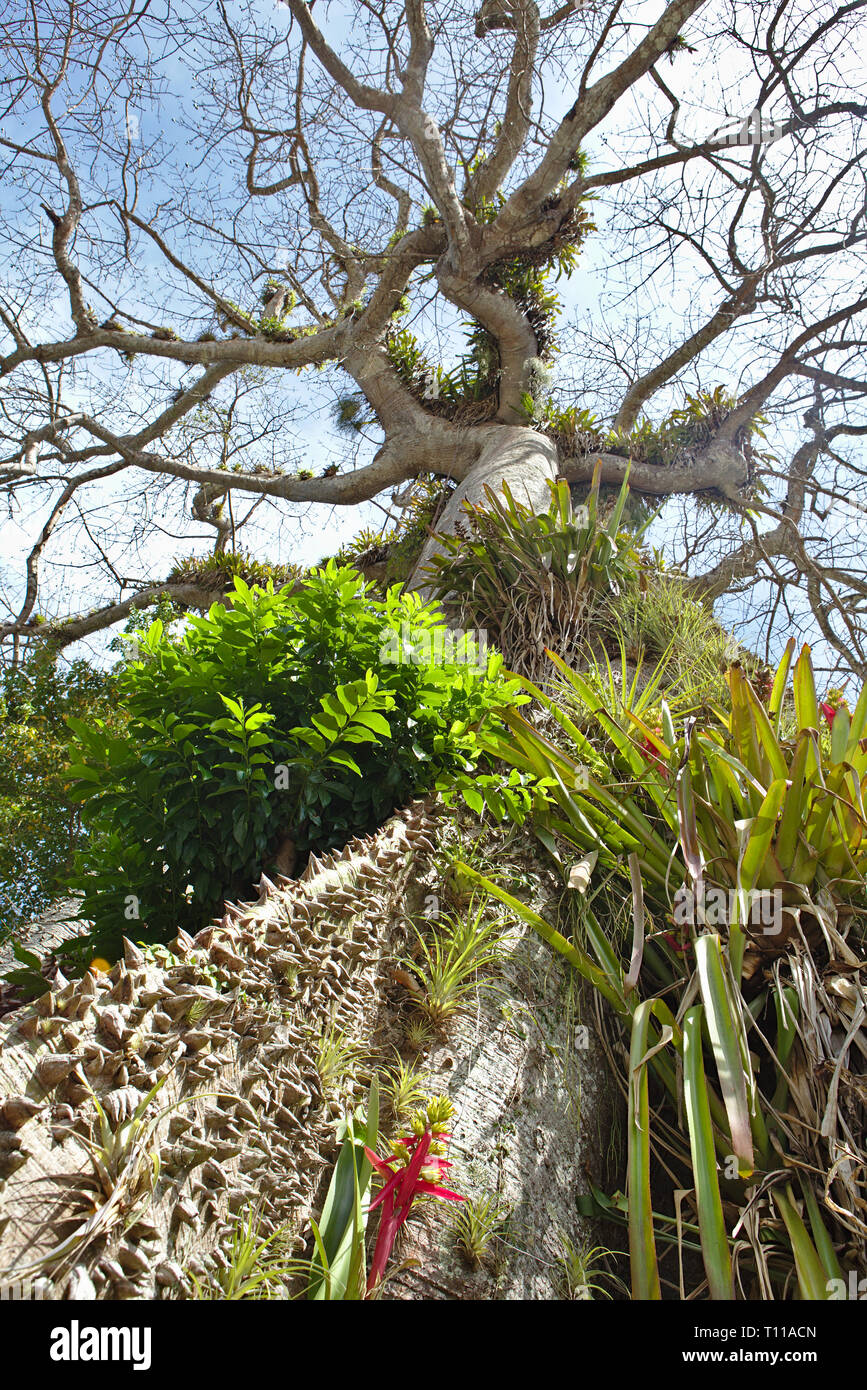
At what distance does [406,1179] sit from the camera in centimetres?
151

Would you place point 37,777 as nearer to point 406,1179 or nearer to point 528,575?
point 528,575

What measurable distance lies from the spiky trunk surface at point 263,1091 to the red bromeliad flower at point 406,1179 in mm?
114

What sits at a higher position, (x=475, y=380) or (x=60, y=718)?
(x=475, y=380)

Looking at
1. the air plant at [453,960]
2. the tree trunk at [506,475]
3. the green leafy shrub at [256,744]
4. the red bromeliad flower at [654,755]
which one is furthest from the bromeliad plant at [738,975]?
the tree trunk at [506,475]

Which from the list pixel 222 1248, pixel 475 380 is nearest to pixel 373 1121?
pixel 222 1248

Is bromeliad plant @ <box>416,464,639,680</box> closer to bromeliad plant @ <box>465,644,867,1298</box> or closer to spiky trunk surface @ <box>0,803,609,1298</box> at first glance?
bromeliad plant @ <box>465,644,867,1298</box>

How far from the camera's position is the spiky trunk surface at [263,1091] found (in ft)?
3.62

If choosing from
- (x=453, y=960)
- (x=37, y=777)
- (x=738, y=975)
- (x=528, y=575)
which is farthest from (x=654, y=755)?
(x=37, y=777)

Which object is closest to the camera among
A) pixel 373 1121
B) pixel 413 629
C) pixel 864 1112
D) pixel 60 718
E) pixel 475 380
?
pixel 373 1121

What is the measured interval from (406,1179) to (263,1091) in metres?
0.32

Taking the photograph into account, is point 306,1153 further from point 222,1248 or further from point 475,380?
point 475,380

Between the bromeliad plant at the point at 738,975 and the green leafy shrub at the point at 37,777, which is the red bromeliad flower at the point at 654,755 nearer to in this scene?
the bromeliad plant at the point at 738,975

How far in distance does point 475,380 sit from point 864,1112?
6.59 meters
